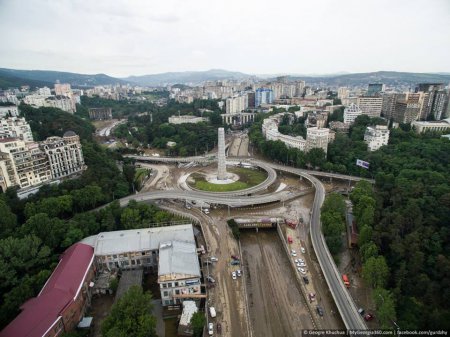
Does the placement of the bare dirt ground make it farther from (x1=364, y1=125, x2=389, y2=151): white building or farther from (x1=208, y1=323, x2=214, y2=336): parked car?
(x1=364, y1=125, x2=389, y2=151): white building

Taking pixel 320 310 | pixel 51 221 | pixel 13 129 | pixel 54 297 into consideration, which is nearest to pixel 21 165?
pixel 51 221

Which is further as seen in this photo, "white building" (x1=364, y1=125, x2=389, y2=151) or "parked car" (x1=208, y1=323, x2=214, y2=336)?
"white building" (x1=364, y1=125, x2=389, y2=151)

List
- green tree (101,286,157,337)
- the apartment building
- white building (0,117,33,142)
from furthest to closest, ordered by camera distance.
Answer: the apartment building
white building (0,117,33,142)
green tree (101,286,157,337)

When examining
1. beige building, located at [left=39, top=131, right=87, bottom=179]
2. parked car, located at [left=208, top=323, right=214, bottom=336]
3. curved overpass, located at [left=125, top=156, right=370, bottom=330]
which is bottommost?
parked car, located at [left=208, top=323, right=214, bottom=336]

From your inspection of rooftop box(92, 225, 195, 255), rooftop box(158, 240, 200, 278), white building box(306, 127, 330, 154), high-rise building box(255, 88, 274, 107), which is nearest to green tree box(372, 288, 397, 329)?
rooftop box(158, 240, 200, 278)

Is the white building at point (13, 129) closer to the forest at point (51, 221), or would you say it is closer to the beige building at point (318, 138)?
the forest at point (51, 221)

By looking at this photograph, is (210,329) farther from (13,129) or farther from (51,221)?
(13,129)

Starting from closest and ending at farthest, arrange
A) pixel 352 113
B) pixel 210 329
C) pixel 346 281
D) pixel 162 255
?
pixel 210 329, pixel 162 255, pixel 346 281, pixel 352 113
